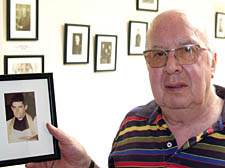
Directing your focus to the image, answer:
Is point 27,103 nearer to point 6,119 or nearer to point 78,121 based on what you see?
point 6,119

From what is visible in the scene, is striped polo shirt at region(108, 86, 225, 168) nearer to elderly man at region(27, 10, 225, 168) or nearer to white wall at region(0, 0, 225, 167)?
elderly man at region(27, 10, 225, 168)

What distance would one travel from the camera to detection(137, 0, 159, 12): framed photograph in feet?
11.9

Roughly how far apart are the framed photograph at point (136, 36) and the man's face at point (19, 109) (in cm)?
216

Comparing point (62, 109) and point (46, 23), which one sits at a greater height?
point (46, 23)

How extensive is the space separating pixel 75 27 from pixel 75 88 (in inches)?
21.9

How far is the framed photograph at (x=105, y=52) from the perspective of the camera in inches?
131

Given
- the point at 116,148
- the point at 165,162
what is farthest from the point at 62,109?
the point at 165,162

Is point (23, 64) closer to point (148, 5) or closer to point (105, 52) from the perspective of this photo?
point (105, 52)

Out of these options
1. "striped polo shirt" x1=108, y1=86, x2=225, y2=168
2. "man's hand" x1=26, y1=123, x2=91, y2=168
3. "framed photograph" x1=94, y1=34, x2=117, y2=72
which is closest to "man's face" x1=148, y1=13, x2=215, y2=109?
"striped polo shirt" x1=108, y1=86, x2=225, y2=168

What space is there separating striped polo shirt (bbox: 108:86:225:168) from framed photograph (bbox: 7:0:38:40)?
1409 millimetres

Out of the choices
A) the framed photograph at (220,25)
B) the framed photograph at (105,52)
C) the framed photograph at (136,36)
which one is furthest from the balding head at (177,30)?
the framed photograph at (220,25)

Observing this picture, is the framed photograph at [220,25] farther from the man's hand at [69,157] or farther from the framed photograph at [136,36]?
the man's hand at [69,157]

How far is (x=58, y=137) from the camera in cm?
162

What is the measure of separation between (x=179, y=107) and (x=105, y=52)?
6.28 feet
